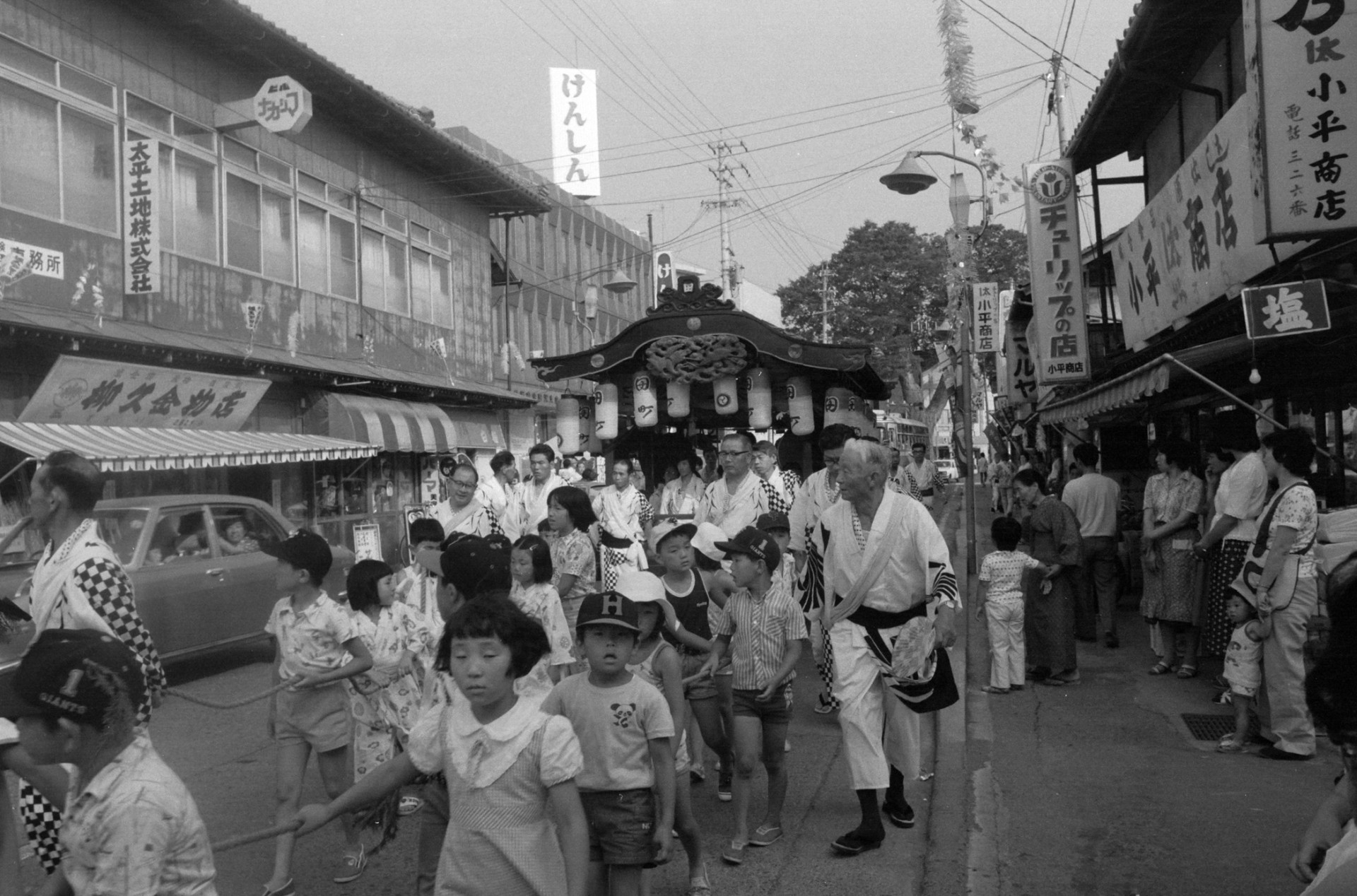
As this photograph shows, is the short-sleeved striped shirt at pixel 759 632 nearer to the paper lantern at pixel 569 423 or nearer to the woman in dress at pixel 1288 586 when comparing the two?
the woman in dress at pixel 1288 586

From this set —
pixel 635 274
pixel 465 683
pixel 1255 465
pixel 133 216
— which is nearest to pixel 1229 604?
pixel 1255 465

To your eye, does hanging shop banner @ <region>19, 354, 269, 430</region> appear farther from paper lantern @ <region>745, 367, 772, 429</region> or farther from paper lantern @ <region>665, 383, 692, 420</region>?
paper lantern @ <region>745, 367, 772, 429</region>

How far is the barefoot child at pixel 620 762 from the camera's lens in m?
3.64

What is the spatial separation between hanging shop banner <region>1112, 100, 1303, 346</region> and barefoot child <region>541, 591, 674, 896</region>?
5.20 meters

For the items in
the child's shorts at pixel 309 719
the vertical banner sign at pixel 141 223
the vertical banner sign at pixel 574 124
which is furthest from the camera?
the vertical banner sign at pixel 574 124

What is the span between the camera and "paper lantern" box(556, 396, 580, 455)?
39.6ft

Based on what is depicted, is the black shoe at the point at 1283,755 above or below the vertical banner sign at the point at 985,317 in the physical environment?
below

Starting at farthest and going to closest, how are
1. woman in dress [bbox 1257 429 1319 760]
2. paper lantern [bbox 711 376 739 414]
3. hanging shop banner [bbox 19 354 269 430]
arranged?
1. hanging shop banner [bbox 19 354 269 430]
2. paper lantern [bbox 711 376 739 414]
3. woman in dress [bbox 1257 429 1319 760]

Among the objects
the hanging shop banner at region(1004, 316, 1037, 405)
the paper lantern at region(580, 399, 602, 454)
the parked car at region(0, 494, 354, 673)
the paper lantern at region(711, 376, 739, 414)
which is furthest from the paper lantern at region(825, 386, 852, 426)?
the hanging shop banner at region(1004, 316, 1037, 405)

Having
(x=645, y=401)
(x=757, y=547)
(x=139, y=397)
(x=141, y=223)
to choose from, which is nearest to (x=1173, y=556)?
(x=757, y=547)

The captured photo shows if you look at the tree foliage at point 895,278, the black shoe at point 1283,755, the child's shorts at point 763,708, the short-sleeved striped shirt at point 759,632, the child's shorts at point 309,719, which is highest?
the tree foliage at point 895,278

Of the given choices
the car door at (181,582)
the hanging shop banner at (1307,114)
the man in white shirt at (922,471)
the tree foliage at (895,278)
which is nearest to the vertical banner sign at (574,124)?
the man in white shirt at (922,471)

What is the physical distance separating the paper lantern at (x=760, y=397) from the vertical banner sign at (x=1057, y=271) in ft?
12.8

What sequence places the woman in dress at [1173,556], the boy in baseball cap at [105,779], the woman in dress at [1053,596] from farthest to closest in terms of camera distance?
1. the woman in dress at [1053,596]
2. the woman in dress at [1173,556]
3. the boy in baseball cap at [105,779]
